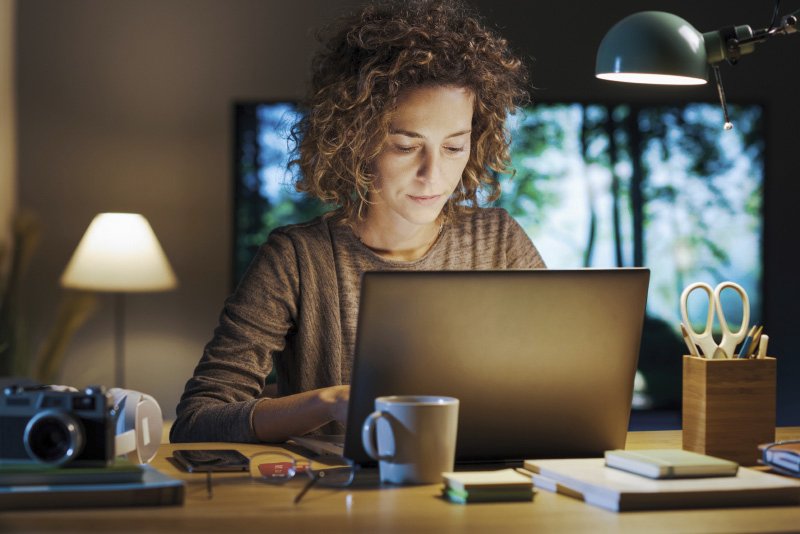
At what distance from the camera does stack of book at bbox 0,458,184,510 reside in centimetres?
112

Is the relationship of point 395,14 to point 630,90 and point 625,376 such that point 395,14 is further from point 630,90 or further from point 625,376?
point 630,90

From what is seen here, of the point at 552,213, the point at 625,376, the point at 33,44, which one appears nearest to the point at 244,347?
the point at 625,376

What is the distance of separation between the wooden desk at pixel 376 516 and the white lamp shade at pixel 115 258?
272 centimetres

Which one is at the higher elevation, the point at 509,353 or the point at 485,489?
the point at 509,353

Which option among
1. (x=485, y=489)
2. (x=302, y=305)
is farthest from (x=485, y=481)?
(x=302, y=305)

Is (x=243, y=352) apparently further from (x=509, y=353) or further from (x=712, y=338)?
(x=712, y=338)

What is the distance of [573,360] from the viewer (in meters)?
1.37

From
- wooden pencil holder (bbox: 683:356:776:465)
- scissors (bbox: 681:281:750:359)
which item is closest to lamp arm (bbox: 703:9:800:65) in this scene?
scissors (bbox: 681:281:750:359)

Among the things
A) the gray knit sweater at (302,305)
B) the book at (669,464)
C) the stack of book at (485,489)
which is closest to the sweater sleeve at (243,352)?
the gray knit sweater at (302,305)

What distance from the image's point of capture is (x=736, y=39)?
60.6 inches

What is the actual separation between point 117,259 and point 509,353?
2.76 metres

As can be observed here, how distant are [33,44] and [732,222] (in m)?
2.94

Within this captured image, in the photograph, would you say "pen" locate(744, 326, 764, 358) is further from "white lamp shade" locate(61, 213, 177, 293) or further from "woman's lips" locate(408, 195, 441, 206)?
"white lamp shade" locate(61, 213, 177, 293)

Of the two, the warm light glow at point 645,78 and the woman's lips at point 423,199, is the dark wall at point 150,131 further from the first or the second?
the warm light glow at point 645,78
